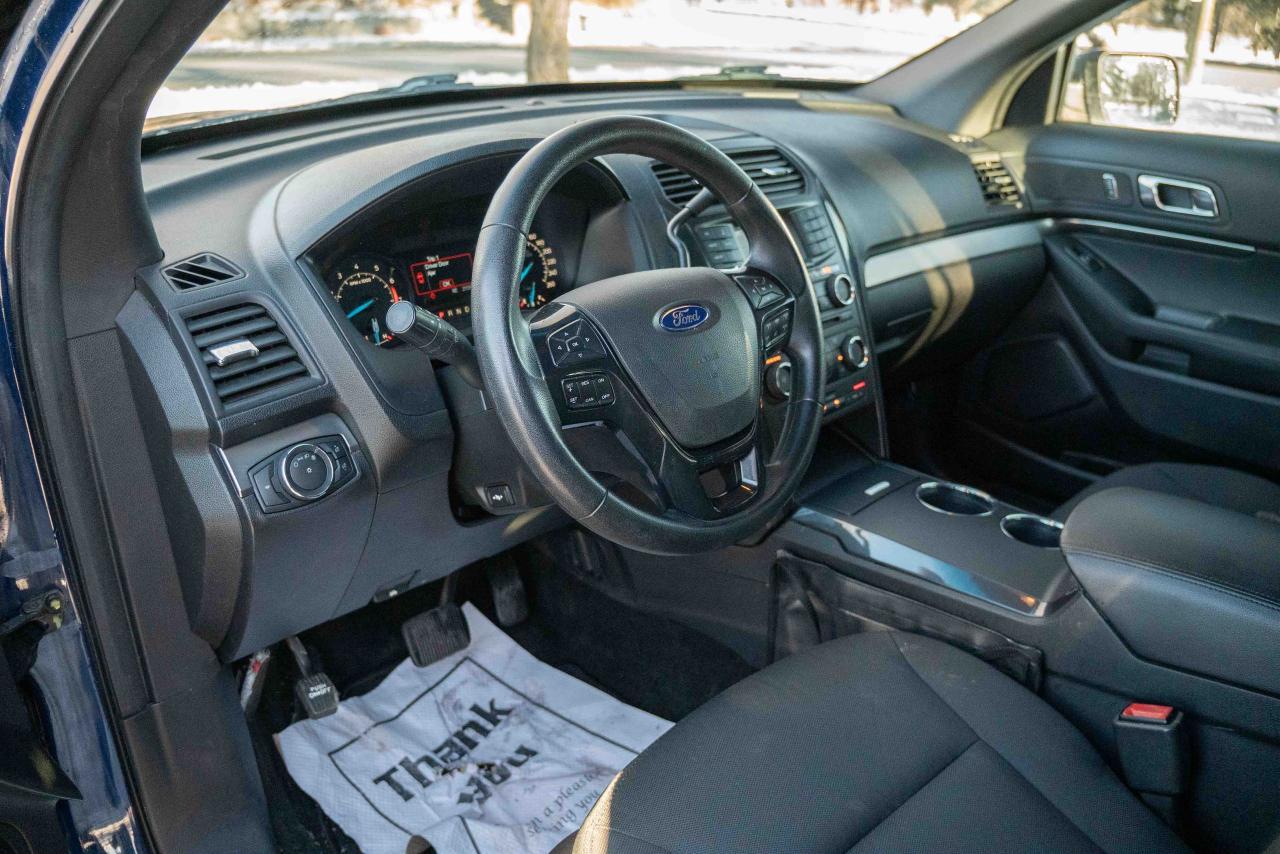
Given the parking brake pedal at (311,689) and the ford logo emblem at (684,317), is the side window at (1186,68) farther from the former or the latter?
the parking brake pedal at (311,689)

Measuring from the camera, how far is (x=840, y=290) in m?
2.15

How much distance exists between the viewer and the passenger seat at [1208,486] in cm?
203

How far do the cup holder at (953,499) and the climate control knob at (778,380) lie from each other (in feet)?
1.56

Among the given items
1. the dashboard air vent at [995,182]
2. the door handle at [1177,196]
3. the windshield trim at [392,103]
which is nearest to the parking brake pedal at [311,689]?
the windshield trim at [392,103]

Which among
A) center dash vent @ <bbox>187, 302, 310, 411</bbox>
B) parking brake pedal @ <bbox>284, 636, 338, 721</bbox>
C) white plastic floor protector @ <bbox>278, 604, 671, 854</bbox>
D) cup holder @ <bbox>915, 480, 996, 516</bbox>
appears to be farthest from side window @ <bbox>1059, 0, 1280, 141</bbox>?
parking brake pedal @ <bbox>284, 636, 338, 721</bbox>

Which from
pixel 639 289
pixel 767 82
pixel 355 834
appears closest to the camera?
pixel 639 289

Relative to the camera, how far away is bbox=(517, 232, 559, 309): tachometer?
1867mm

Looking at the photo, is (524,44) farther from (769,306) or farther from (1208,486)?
(1208,486)

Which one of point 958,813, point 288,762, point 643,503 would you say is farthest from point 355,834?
point 958,813

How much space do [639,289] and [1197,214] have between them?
174 centimetres

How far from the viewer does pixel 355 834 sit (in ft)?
6.39

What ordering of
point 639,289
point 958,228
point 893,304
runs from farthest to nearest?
1. point 958,228
2. point 893,304
3. point 639,289

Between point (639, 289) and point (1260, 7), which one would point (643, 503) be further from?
point (1260, 7)

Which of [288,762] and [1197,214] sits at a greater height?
[1197,214]
